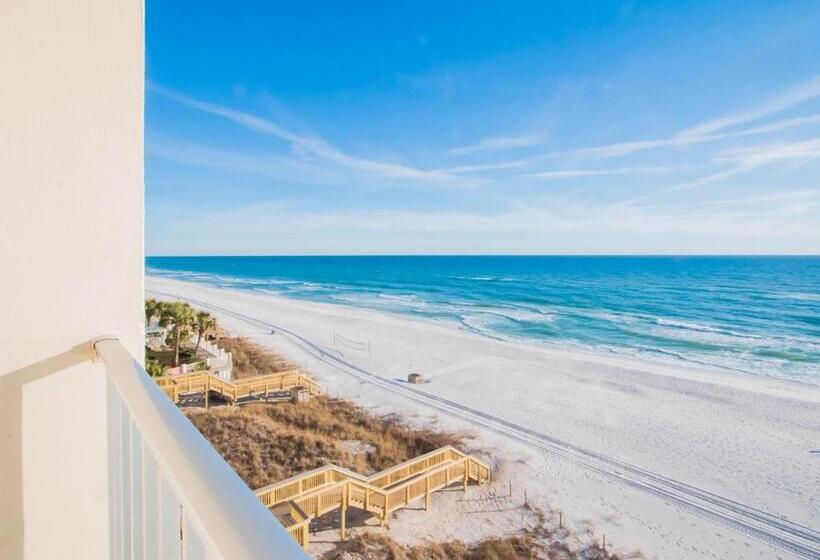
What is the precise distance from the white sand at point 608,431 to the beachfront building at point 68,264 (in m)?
6.54

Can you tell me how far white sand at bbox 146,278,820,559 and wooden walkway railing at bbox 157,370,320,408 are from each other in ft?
5.51

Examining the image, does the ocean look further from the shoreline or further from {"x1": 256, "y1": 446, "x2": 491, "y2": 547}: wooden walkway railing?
{"x1": 256, "y1": 446, "x2": 491, "y2": 547}: wooden walkway railing

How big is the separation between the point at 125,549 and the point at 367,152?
5789 cm

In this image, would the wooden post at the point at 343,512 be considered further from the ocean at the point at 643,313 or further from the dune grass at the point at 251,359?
the ocean at the point at 643,313

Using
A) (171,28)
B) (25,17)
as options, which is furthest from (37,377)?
(171,28)

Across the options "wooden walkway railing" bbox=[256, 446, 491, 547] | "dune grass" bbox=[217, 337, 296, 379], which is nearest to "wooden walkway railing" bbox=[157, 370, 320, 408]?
"dune grass" bbox=[217, 337, 296, 379]

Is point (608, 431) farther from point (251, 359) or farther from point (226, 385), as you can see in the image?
point (251, 359)

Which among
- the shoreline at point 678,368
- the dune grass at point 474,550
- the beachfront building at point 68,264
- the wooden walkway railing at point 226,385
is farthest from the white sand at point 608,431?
the beachfront building at point 68,264

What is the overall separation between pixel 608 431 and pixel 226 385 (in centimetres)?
1014

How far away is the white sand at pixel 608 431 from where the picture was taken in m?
7.66

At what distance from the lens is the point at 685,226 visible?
89938mm

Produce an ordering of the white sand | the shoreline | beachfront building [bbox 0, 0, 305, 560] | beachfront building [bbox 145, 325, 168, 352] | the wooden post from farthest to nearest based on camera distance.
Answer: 1. the shoreline
2. beachfront building [bbox 145, 325, 168, 352]
3. the white sand
4. the wooden post
5. beachfront building [bbox 0, 0, 305, 560]

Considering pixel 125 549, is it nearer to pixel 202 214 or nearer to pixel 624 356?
pixel 624 356

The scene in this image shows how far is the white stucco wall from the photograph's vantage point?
4.04 feet
